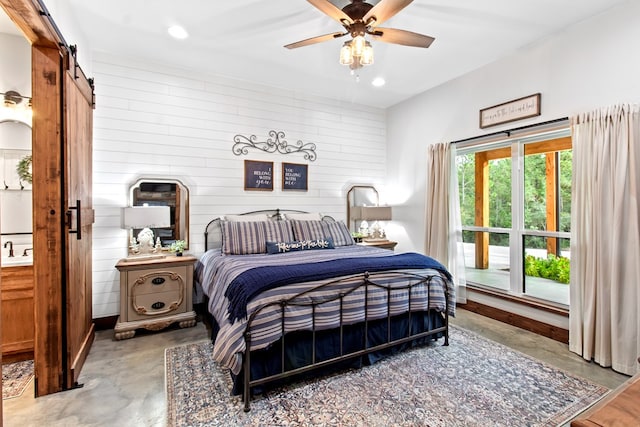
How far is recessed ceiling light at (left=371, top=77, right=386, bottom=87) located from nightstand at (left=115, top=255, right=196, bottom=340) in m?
3.11

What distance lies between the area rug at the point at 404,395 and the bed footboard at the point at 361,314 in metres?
0.14

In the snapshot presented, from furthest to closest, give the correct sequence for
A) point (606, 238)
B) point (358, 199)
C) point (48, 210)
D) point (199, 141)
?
1. point (358, 199)
2. point (199, 141)
3. point (606, 238)
4. point (48, 210)

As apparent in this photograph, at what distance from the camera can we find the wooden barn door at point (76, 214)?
2.24m

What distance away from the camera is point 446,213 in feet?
13.6

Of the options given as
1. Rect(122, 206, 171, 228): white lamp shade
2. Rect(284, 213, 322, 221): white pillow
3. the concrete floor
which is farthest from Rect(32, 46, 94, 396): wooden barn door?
Rect(284, 213, 322, 221): white pillow

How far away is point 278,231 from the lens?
3.78 metres

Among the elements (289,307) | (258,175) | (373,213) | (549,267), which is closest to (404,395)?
(289,307)

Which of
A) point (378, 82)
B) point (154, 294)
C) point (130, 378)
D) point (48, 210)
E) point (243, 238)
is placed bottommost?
point (130, 378)

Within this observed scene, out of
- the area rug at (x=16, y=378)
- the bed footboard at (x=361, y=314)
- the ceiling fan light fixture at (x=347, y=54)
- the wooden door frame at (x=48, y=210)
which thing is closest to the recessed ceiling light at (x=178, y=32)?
the wooden door frame at (x=48, y=210)

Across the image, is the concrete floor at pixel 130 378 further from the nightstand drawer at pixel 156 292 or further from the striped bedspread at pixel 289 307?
the striped bedspread at pixel 289 307

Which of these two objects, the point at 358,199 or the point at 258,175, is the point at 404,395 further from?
the point at 358,199

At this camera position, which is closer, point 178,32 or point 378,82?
point 178,32

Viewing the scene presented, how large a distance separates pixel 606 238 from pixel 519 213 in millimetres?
926

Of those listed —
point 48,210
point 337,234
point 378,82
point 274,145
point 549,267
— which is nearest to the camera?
point 48,210
